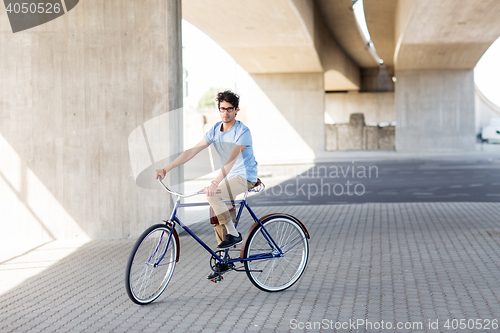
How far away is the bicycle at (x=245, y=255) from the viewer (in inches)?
183

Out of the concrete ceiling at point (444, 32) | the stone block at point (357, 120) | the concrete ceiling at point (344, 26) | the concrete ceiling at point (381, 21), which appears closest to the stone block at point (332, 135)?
the stone block at point (357, 120)

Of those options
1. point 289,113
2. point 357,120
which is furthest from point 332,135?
point 289,113

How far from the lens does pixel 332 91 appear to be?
55.2m

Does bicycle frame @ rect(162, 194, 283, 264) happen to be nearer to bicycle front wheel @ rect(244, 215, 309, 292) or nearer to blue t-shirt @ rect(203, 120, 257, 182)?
bicycle front wheel @ rect(244, 215, 309, 292)

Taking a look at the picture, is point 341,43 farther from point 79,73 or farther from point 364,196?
point 79,73

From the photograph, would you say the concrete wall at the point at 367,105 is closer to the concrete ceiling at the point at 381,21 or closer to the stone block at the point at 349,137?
the stone block at the point at 349,137

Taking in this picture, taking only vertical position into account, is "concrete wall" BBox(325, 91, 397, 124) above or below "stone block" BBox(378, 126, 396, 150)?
above

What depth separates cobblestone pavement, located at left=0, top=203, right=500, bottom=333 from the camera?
14.0 feet

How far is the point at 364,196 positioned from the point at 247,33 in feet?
42.1

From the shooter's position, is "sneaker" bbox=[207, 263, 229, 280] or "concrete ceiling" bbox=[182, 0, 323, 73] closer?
"sneaker" bbox=[207, 263, 229, 280]

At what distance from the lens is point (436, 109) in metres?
32.9

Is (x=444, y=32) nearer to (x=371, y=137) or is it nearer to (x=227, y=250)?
(x=371, y=137)

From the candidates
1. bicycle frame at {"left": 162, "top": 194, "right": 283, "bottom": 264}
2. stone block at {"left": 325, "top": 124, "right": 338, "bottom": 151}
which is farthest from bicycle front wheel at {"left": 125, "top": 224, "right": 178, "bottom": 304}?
stone block at {"left": 325, "top": 124, "right": 338, "bottom": 151}

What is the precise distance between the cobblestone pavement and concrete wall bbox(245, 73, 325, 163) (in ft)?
86.3
